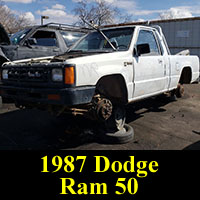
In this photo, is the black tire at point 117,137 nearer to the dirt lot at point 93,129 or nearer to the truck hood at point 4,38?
the dirt lot at point 93,129

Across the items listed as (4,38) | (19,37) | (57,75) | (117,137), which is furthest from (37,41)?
(117,137)

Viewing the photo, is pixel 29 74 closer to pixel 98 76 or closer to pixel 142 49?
pixel 98 76

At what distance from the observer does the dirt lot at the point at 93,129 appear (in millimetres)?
3551

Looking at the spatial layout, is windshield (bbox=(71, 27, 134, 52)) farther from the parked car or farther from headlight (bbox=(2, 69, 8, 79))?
the parked car

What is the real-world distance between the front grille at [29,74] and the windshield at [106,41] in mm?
1312

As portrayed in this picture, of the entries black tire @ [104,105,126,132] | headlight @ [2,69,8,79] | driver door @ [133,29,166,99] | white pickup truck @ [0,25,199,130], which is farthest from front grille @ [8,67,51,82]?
driver door @ [133,29,166,99]

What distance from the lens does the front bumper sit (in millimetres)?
2895

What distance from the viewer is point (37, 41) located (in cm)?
621

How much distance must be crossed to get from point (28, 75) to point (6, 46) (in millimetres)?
2661

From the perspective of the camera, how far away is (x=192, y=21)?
12.7 meters

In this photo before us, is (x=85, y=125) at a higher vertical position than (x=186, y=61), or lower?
lower

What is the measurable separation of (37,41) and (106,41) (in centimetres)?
285

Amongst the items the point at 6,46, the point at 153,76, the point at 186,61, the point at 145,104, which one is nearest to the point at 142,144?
the point at 153,76

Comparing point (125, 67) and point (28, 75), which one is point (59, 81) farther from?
point (125, 67)
